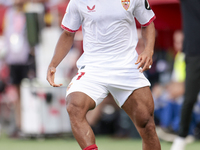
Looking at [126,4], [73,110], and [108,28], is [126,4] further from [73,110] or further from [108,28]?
[73,110]

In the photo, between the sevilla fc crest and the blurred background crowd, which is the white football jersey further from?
the blurred background crowd

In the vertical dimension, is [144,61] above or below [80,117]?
above

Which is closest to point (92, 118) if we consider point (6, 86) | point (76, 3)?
point (6, 86)

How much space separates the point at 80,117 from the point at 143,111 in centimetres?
66

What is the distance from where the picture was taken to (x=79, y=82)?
416 cm

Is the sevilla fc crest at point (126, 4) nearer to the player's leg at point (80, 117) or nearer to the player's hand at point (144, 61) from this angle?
the player's hand at point (144, 61)

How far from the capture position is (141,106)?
14.0ft

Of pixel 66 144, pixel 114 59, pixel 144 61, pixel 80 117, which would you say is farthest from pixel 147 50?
pixel 66 144

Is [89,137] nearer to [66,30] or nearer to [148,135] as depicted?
[148,135]

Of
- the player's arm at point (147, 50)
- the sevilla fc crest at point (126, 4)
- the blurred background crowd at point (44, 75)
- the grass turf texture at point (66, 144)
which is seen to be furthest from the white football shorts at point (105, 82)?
the blurred background crowd at point (44, 75)

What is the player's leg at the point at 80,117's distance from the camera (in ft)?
12.6

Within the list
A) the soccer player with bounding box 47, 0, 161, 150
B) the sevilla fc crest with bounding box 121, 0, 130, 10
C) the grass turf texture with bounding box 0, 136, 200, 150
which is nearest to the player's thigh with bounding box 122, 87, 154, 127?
→ the soccer player with bounding box 47, 0, 161, 150

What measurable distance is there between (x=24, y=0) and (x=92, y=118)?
8.65 feet

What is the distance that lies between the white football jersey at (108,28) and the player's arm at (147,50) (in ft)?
0.42
